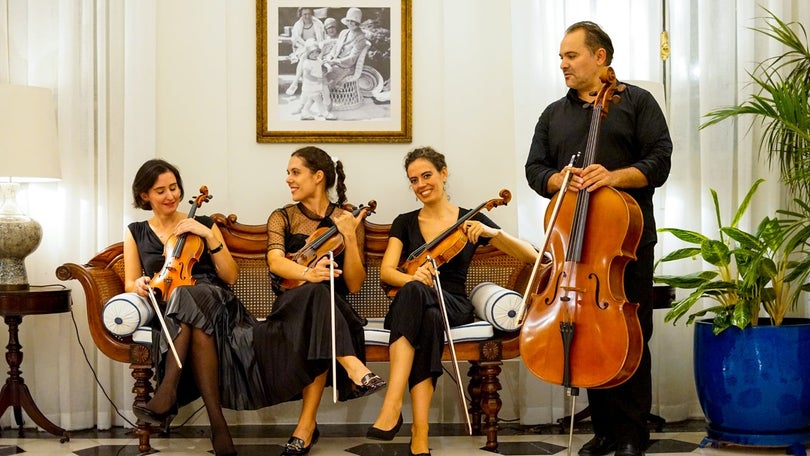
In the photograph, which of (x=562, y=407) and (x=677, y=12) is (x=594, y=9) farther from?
(x=562, y=407)

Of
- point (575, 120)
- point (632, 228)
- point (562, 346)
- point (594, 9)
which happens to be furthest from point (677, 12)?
point (562, 346)

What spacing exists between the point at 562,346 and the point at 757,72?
189 cm

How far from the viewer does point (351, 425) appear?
3.96m

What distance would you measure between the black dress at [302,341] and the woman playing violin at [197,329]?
59 mm

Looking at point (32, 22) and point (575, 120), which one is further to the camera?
point (32, 22)

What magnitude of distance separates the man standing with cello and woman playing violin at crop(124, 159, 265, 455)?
1.18m

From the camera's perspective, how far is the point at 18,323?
141 inches

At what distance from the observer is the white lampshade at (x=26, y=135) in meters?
→ 3.57

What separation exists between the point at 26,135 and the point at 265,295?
1134 mm

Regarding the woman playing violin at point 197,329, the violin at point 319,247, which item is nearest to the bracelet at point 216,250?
the woman playing violin at point 197,329

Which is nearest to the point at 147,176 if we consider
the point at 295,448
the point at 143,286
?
the point at 143,286

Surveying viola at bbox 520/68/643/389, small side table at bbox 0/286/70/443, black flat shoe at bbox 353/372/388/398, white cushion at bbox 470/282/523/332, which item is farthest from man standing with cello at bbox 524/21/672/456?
small side table at bbox 0/286/70/443

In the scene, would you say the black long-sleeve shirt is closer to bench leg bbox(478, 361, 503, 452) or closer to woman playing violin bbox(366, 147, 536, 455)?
woman playing violin bbox(366, 147, 536, 455)

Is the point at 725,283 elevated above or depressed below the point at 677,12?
below
